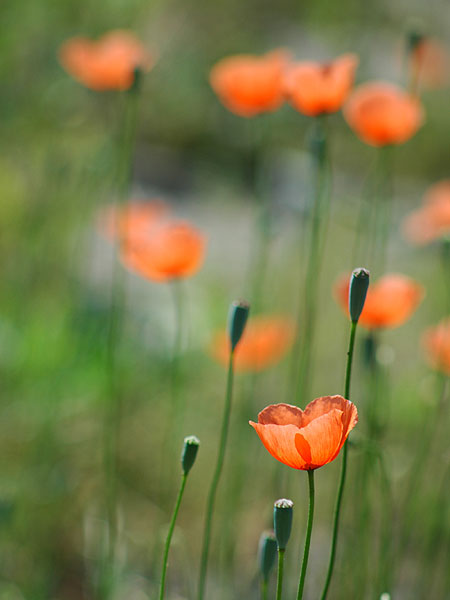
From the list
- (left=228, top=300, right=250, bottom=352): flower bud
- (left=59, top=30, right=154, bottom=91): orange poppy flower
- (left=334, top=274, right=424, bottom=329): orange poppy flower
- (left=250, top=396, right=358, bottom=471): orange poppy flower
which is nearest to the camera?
(left=250, top=396, right=358, bottom=471): orange poppy flower

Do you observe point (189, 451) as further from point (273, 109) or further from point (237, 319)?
point (273, 109)

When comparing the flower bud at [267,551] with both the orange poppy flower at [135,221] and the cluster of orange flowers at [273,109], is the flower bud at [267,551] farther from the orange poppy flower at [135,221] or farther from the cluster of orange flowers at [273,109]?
the orange poppy flower at [135,221]

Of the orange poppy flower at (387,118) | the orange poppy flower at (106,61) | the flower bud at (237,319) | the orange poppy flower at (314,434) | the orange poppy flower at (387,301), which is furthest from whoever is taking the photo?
the orange poppy flower at (106,61)

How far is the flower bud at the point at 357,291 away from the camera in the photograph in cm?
49

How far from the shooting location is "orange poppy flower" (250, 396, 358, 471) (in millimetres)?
455

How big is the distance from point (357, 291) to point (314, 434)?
0.09m

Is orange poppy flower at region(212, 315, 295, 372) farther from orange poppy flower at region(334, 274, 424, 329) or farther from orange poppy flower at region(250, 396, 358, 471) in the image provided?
orange poppy flower at region(250, 396, 358, 471)

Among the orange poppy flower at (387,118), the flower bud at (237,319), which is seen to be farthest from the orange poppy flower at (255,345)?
Answer: the flower bud at (237,319)

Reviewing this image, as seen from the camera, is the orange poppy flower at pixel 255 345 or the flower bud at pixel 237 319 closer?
the flower bud at pixel 237 319

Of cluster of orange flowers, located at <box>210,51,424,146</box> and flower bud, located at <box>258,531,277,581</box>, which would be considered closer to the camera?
flower bud, located at <box>258,531,277,581</box>

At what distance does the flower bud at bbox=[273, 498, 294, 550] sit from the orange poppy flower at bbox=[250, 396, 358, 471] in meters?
0.02

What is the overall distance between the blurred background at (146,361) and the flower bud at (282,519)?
327mm

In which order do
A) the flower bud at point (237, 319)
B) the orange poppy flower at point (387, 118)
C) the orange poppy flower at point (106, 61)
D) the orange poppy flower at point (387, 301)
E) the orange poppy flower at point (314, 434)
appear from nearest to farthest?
the orange poppy flower at point (314, 434) → the flower bud at point (237, 319) → the orange poppy flower at point (387, 301) → the orange poppy flower at point (387, 118) → the orange poppy flower at point (106, 61)

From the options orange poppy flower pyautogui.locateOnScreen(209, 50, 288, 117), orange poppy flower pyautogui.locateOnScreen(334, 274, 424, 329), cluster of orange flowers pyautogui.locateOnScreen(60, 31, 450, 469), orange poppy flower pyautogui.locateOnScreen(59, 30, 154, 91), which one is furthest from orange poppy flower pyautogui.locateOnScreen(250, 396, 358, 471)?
orange poppy flower pyautogui.locateOnScreen(59, 30, 154, 91)
